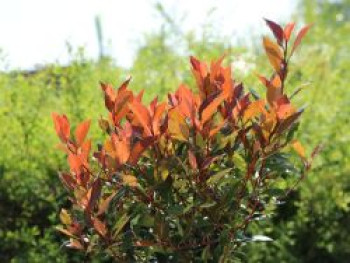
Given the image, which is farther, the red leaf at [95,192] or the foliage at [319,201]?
the foliage at [319,201]

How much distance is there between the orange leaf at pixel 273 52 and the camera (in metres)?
2.63

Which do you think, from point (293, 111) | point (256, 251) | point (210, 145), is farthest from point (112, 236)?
point (256, 251)

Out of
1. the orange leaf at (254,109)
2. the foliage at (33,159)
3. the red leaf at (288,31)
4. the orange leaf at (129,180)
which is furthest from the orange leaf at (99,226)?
the foliage at (33,159)

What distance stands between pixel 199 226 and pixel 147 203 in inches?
8.2

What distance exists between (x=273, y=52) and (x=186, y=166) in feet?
1.76

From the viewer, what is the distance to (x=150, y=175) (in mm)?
2572

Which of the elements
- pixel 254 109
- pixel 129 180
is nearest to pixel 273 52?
pixel 254 109

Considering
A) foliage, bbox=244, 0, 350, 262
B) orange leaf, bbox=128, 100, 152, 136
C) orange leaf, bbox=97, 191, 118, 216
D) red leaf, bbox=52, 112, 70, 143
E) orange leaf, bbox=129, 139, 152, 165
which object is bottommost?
foliage, bbox=244, 0, 350, 262

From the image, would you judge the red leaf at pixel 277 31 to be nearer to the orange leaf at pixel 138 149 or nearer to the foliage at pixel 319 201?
the orange leaf at pixel 138 149

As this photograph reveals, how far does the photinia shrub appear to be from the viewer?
249 centimetres

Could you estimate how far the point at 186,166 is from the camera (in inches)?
99.7

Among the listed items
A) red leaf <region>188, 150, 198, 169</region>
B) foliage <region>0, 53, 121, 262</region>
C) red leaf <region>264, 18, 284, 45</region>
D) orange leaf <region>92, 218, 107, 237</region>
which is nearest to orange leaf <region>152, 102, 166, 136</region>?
red leaf <region>188, 150, 198, 169</region>

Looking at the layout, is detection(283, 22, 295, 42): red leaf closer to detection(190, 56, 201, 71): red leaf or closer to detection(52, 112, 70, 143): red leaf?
detection(190, 56, 201, 71): red leaf

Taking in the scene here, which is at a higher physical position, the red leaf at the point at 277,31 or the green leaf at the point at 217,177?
the red leaf at the point at 277,31
